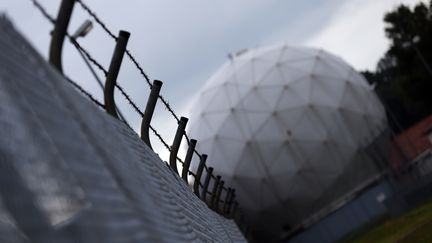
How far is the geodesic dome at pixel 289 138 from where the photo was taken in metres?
28.8

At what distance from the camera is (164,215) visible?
318 cm

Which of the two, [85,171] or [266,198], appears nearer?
[85,171]

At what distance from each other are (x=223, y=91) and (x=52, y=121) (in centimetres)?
2978

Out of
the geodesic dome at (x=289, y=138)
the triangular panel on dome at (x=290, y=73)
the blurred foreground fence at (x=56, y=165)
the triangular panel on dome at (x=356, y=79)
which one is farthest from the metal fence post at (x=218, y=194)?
the triangular panel on dome at (x=356, y=79)

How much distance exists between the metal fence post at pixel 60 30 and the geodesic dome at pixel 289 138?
2642 cm

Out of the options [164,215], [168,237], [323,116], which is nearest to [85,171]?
[168,237]

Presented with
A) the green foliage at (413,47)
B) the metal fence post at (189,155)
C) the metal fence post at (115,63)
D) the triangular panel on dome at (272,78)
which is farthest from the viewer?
the green foliage at (413,47)

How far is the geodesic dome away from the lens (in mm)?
28844

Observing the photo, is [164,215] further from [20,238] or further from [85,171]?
[20,238]

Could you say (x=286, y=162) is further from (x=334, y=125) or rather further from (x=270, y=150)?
(x=334, y=125)

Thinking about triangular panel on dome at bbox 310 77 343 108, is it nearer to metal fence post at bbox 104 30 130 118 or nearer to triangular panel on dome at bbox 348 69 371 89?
triangular panel on dome at bbox 348 69 371 89

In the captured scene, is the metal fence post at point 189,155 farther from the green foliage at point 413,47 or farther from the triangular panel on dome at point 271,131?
the green foliage at point 413,47

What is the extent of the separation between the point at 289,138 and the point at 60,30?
87.1 ft

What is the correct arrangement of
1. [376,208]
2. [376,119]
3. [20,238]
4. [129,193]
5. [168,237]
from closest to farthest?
[20,238]
[129,193]
[168,237]
[376,208]
[376,119]
